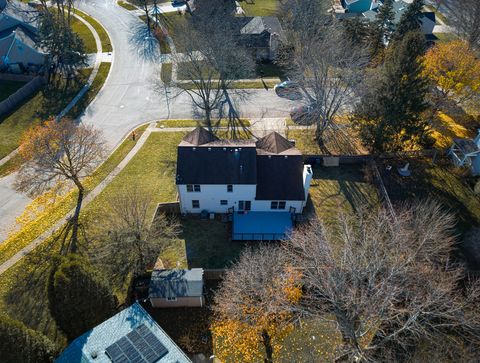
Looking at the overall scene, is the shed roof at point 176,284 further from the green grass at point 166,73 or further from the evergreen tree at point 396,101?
the green grass at point 166,73

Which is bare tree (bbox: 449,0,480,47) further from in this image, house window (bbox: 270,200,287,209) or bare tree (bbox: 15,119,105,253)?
bare tree (bbox: 15,119,105,253)

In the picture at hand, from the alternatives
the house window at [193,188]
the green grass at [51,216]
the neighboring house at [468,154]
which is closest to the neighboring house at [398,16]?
the neighboring house at [468,154]

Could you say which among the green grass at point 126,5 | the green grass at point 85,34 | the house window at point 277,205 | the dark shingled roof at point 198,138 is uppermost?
the green grass at point 126,5

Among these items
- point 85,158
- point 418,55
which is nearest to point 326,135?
point 418,55

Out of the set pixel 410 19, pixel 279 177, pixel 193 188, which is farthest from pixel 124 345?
pixel 410 19

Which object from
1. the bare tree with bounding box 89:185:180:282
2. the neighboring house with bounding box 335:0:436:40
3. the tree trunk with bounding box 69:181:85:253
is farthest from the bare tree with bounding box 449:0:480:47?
the tree trunk with bounding box 69:181:85:253

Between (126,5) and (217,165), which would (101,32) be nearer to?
(126,5)

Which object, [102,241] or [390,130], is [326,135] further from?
[102,241]
